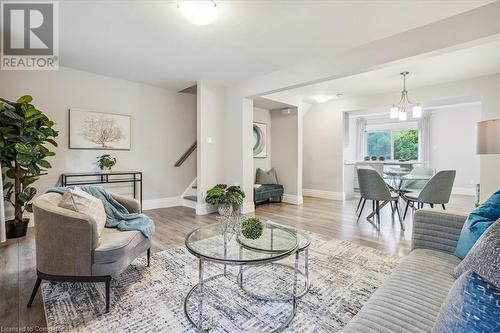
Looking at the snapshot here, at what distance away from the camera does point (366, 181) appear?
4.04 m

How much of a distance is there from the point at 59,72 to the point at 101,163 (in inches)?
61.7

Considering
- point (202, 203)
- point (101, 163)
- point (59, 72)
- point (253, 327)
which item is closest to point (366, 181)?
point (202, 203)

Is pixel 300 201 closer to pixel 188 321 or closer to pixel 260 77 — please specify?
pixel 260 77

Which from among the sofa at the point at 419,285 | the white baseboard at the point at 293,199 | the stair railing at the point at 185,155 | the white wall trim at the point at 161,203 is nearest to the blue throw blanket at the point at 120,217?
the sofa at the point at 419,285

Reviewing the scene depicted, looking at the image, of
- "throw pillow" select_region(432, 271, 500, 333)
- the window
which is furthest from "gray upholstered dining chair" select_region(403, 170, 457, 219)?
the window

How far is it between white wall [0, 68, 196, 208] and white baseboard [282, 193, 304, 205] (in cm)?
225

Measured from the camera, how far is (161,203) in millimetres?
5238

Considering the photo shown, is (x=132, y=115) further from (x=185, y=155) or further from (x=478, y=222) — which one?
(x=478, y=222)

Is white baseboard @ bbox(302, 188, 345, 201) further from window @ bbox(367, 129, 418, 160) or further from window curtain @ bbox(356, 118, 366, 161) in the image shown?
window @ bbox(367, 129, 418, 160)

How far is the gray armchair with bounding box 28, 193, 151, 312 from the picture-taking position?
1.71 meters

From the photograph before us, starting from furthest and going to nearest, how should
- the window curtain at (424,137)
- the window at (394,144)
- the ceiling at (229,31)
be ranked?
the window at (394,144), the window curtain at (424,137), the ceiling at (229,31)

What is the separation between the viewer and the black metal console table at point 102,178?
4.10 meters

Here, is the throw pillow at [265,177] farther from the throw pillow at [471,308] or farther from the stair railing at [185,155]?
the throw pillow at [471,308]

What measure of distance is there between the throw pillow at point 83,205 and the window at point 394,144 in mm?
8788
